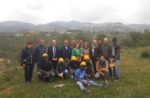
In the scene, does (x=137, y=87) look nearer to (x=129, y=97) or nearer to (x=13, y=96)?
(x=129, y=97)

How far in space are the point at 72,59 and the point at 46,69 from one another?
6.00 ft

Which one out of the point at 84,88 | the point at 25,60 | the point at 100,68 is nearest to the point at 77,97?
the point at 84,88

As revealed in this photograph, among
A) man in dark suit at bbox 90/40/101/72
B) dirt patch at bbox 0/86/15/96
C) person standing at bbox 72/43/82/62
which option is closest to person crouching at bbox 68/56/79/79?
person standing at bbox 72/43/82/62

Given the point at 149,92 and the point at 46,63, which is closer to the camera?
the point at 149,92

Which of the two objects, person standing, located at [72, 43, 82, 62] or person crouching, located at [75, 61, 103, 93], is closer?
person crouching, located at [75, 61, 103, 93]

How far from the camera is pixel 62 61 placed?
17562 millimetres

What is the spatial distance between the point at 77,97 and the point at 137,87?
3.93 m

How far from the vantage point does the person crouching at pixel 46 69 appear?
16825 mm

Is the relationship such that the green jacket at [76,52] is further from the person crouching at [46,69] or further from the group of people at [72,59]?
the person crouching at [46,69]

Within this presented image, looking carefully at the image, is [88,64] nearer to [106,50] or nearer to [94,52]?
[94,52]

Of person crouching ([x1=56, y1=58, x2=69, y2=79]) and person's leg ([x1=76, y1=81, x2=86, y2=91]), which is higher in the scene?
person crouching ([x1=56, y1=58, x2=69, y2=79])

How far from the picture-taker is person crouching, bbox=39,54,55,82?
1683 cm

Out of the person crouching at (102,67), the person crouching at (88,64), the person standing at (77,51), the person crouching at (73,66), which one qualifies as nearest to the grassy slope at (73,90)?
the person crouching at (73,66)

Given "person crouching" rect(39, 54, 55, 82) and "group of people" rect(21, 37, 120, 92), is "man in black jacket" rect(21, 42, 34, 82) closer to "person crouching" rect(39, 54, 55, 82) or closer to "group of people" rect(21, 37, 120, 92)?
"group of people" rect(21, 37, 120, 92)
